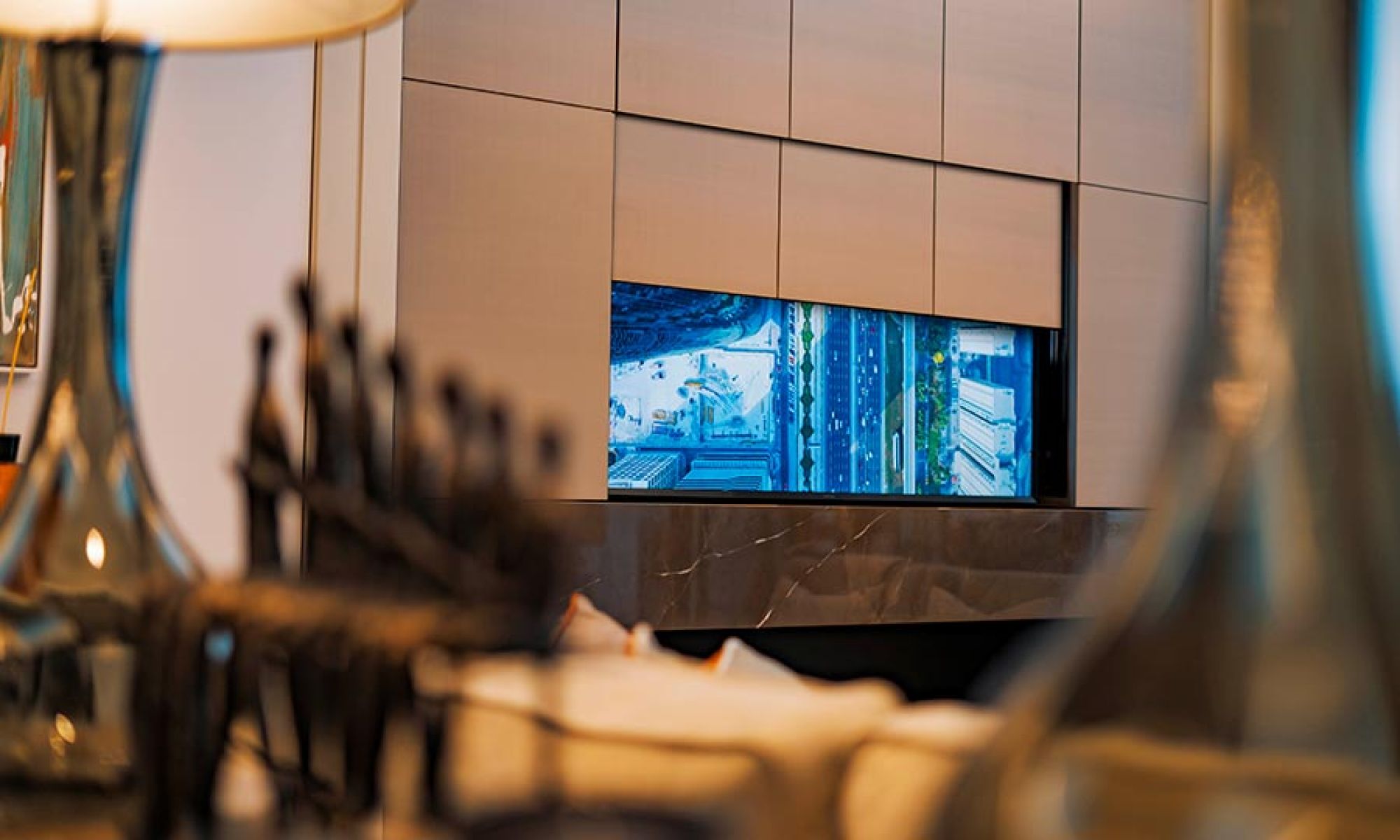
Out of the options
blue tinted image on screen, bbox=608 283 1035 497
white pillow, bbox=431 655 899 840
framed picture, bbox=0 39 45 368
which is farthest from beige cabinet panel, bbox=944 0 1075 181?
white pillow, bbox=431 655 899 840

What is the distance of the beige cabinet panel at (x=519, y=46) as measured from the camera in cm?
434

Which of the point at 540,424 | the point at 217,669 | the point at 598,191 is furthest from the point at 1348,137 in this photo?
the point at 598,191

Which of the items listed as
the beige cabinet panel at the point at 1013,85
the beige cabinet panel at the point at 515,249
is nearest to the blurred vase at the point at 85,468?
the beige cabinet panel at the point at 515,249

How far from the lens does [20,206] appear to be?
3219 mm

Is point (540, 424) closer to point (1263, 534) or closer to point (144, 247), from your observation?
point (1263, 534)

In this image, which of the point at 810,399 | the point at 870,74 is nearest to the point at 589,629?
the point at 810,399

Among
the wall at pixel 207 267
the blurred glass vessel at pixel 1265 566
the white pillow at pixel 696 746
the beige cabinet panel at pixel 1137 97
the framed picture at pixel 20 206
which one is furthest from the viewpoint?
the beige cabinet panel at pixel 1137 97

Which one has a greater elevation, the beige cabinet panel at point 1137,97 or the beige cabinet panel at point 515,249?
the beige cabinet panel at point 1137,97

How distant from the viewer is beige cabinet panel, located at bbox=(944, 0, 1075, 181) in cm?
536

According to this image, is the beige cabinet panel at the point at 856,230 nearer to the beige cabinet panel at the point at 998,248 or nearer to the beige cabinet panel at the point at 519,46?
the beige cabinet panel at the point at 998,248

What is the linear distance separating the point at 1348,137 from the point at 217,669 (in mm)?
337

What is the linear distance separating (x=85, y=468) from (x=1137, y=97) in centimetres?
579

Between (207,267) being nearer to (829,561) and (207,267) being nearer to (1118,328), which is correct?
(829,561)

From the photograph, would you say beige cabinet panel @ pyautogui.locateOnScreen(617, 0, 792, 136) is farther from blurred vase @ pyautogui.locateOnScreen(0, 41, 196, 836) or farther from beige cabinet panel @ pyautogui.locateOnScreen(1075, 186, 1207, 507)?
blurred vase @ pyautogui.locateOnScreen(0, 41, 196, 836)
